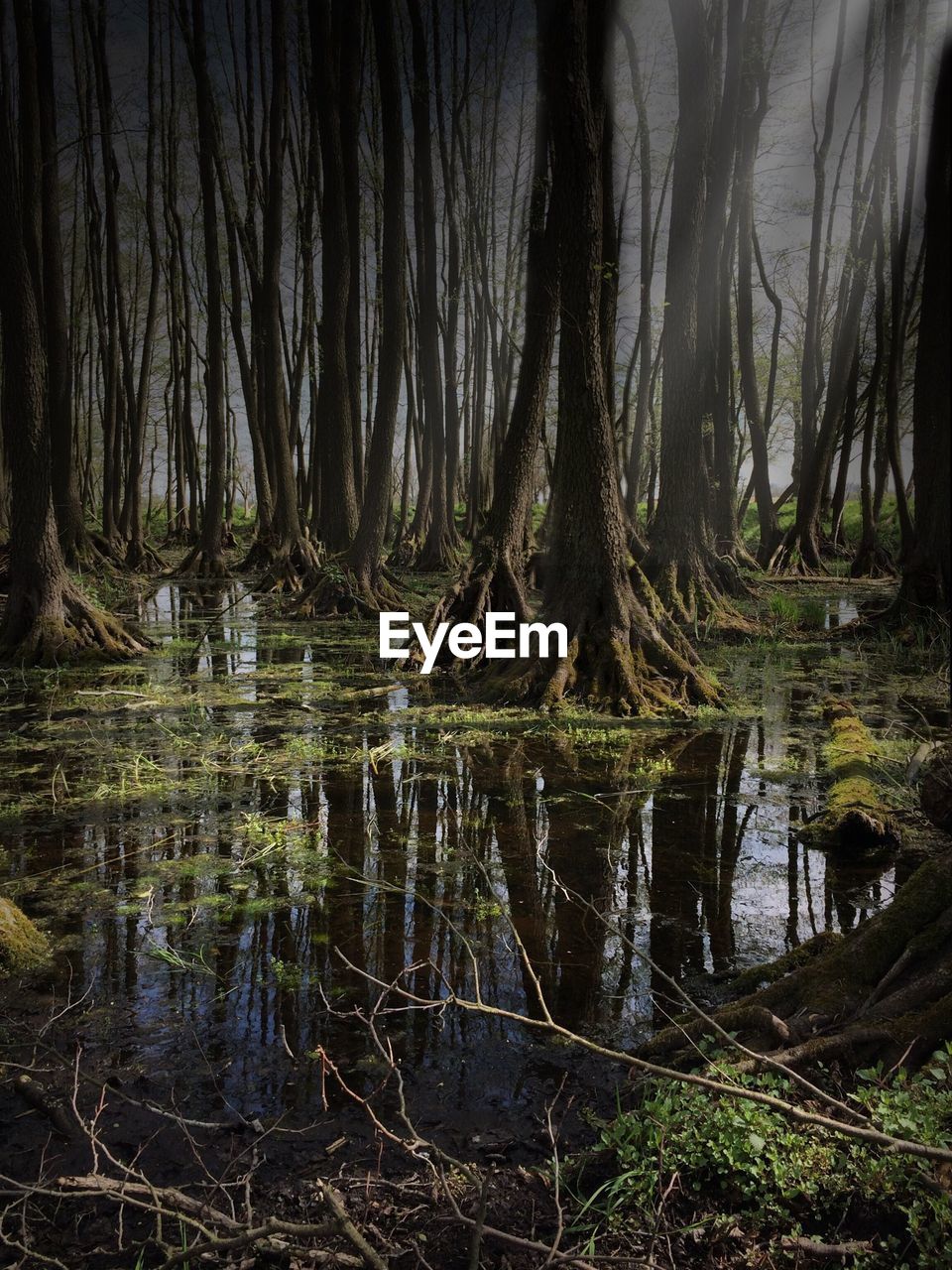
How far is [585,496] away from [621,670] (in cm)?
135

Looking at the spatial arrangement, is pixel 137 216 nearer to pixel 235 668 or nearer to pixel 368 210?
pixel 368 210

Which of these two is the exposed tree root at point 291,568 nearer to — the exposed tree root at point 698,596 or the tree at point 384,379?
the tree at point 384,379

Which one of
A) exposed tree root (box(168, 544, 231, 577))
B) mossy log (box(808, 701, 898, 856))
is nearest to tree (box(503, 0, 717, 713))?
mossy log (box(808, 701, 898, 856))

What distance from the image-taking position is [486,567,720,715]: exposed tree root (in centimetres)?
668

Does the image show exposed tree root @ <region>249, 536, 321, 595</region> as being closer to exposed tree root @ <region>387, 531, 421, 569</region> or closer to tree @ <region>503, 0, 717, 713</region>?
exposed tree root @ <region>387, 531, 421, 569</region>

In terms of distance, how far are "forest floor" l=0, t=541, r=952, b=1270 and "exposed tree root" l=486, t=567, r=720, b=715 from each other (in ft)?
0.93

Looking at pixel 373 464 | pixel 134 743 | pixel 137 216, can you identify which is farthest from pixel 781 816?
pixel 137 216

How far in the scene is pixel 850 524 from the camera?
27.1m

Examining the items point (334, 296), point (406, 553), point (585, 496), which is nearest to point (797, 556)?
point (406, 553)

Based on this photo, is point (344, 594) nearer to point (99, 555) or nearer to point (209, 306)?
point (99, 555)

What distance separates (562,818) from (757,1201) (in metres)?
2.67

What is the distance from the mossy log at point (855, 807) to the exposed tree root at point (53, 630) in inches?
249

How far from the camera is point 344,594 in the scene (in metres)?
11.9

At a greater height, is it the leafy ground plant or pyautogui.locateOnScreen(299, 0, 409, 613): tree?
pyautogui.locateOnScreen(299, 0, 409, 613): tree
